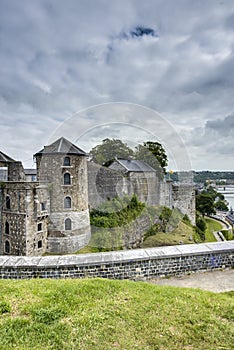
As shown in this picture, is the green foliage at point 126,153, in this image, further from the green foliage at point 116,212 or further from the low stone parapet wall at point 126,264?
the low stone parapet wall at point 126,264

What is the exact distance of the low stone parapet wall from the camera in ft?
15.3

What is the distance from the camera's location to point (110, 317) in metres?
3.03

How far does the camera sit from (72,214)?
18078mm

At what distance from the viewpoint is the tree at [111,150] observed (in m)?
29.2

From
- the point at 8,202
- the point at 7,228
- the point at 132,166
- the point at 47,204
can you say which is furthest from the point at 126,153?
the point at 7,228

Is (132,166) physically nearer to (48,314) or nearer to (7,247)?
(7,247)

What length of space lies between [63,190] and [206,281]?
14279mm

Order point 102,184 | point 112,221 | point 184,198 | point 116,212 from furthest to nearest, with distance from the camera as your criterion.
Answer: point 184,198
point 102,184
point 116,212
point 112,221

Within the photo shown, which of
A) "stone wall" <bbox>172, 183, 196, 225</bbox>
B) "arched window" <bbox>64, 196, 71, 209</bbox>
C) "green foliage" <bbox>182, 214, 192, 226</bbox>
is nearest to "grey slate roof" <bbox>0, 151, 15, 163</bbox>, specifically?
"arched window" <bbox>64, 196, 71, 209</bbox>

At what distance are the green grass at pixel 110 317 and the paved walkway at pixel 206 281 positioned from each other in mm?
524

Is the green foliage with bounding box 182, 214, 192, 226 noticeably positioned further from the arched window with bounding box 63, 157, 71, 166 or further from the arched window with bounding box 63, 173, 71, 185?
the arched window with bounding box 63, 157, 71, 166

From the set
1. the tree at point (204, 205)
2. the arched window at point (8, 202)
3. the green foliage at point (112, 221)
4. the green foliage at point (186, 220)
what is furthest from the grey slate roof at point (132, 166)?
the tree at point (204, 205)

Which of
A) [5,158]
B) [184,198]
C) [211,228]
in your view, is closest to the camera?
[5,158]

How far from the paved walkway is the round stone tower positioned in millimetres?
13787
